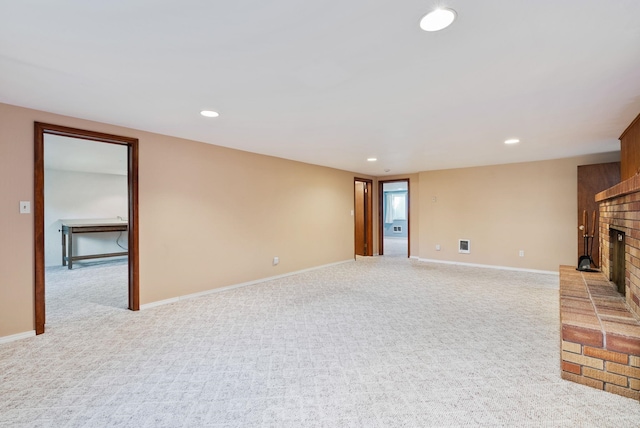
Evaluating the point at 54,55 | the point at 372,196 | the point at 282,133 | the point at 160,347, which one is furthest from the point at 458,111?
the point at 372,196

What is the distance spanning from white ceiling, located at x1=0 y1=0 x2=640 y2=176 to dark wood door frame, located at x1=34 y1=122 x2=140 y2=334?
9.4 inches

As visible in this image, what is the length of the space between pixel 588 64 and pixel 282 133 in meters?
2.72

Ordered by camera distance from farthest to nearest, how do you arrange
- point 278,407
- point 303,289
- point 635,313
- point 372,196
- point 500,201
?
point 372,196, point 500,201, point 303,289, point 635,313, point 278,407

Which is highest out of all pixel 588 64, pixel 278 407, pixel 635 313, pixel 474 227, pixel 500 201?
pixel 588 64

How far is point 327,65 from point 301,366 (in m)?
2.10

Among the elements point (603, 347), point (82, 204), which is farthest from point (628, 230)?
point (82, 204)

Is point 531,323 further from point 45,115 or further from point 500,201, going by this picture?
point 45,115

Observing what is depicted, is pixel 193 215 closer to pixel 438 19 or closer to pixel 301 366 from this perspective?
pixel 301 366

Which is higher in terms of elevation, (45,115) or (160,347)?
(45,115)

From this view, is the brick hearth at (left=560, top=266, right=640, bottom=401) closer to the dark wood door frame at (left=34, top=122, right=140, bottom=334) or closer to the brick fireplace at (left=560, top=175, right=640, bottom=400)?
the brick fireplace at (left=560, top=175, right=640, bottom=400)

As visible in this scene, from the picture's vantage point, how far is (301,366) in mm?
2207

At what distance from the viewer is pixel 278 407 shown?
175 centimetres

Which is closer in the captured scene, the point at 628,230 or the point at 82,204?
the point at 628,230

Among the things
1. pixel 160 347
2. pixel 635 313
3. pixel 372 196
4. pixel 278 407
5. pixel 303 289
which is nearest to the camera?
pixel 278 407
